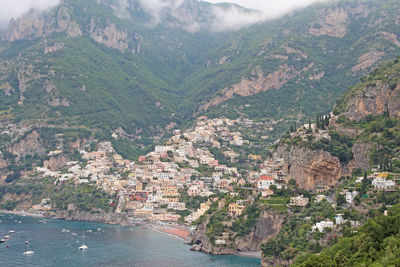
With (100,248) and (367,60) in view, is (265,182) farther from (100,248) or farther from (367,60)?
(367,60)

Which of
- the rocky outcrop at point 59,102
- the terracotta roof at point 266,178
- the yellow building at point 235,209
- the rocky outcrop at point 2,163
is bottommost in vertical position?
the yellow building at point 235,209

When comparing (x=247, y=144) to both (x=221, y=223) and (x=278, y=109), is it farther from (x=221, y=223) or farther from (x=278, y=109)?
(x=221, y=223)

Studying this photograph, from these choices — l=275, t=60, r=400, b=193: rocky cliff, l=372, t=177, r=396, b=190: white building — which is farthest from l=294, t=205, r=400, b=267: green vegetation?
l=275, t=60, r=400, b=193: rocky cliff

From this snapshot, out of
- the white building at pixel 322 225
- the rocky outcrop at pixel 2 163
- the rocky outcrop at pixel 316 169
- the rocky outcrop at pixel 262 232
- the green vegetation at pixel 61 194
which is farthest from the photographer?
the rocky outcrop at pixel 2 163

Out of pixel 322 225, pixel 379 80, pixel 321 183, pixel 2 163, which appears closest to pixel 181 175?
pixel 2 163

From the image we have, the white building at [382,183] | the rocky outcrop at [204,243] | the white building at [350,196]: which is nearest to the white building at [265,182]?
the rocky outcrop at [204,243]

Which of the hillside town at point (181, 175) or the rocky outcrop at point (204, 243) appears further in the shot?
the hillside town at point (181, 175)

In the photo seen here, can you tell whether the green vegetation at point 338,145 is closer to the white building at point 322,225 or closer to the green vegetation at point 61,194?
the white building at point 322,225

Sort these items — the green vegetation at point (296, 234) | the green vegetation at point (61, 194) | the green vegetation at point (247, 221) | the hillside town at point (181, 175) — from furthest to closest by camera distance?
the green vegetation at point (61, 194)
the hillside town at point (181, 175)
the green vegetation at point (247, 221)
the green vegetation at point (296, 234)
